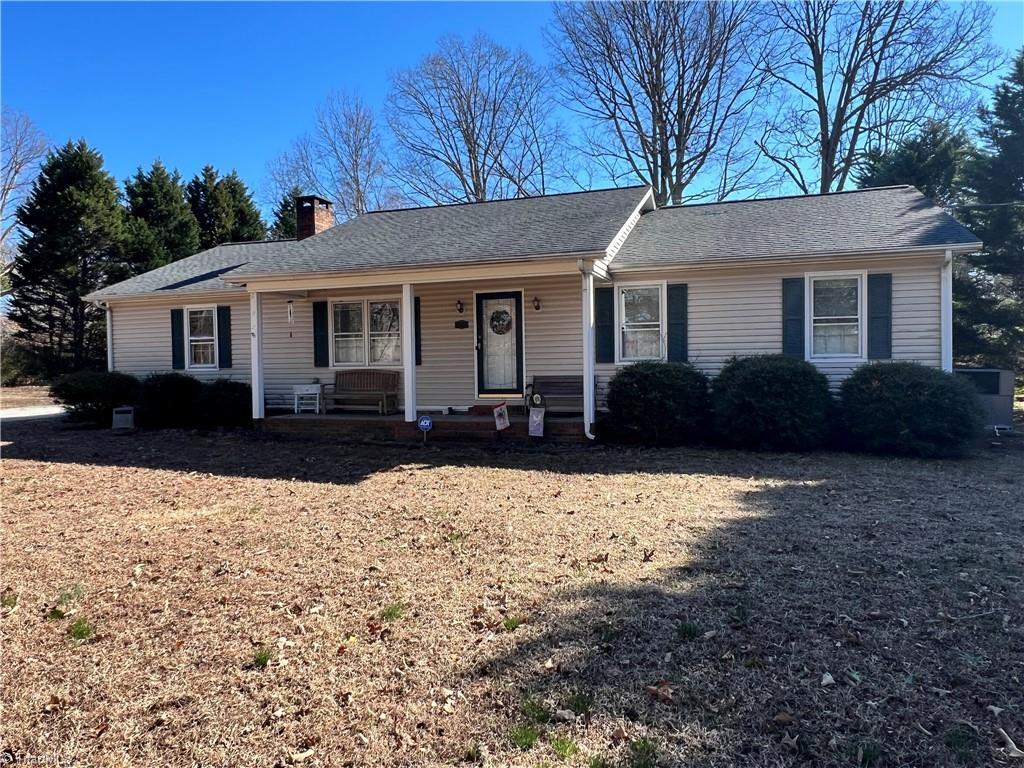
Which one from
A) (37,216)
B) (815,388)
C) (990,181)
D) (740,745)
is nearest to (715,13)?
(990,181)

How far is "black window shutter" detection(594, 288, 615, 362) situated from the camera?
1163 centimetres

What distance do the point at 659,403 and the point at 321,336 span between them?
285 inches

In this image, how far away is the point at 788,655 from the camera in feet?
10.8

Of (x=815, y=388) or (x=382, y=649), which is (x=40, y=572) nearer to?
(x=382, y=649)

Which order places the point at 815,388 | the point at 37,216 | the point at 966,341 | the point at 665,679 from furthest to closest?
the point at 37,216 → the point at 966,341 → the point at 815,388 → the point at 665,679

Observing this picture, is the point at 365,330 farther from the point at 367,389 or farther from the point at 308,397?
the point at 308,397

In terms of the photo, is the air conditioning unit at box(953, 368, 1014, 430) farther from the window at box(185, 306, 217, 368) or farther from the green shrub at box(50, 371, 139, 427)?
the green shrub at box(50, 371, 139, 427)

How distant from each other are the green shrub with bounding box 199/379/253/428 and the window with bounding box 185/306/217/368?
1.43 meters

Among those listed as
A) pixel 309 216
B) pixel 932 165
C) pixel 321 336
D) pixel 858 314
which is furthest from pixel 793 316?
pixel 309 216

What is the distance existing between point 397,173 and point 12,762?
29453 millimetres

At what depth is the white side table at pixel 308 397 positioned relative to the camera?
42.9 ft

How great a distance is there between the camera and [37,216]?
23.8 m

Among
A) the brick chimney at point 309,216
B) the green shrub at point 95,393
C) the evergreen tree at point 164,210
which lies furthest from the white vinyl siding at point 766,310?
the evergreen tree at point 164,210

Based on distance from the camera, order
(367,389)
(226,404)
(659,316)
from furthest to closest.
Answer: (226,404) → (367,389) → (659,316)
